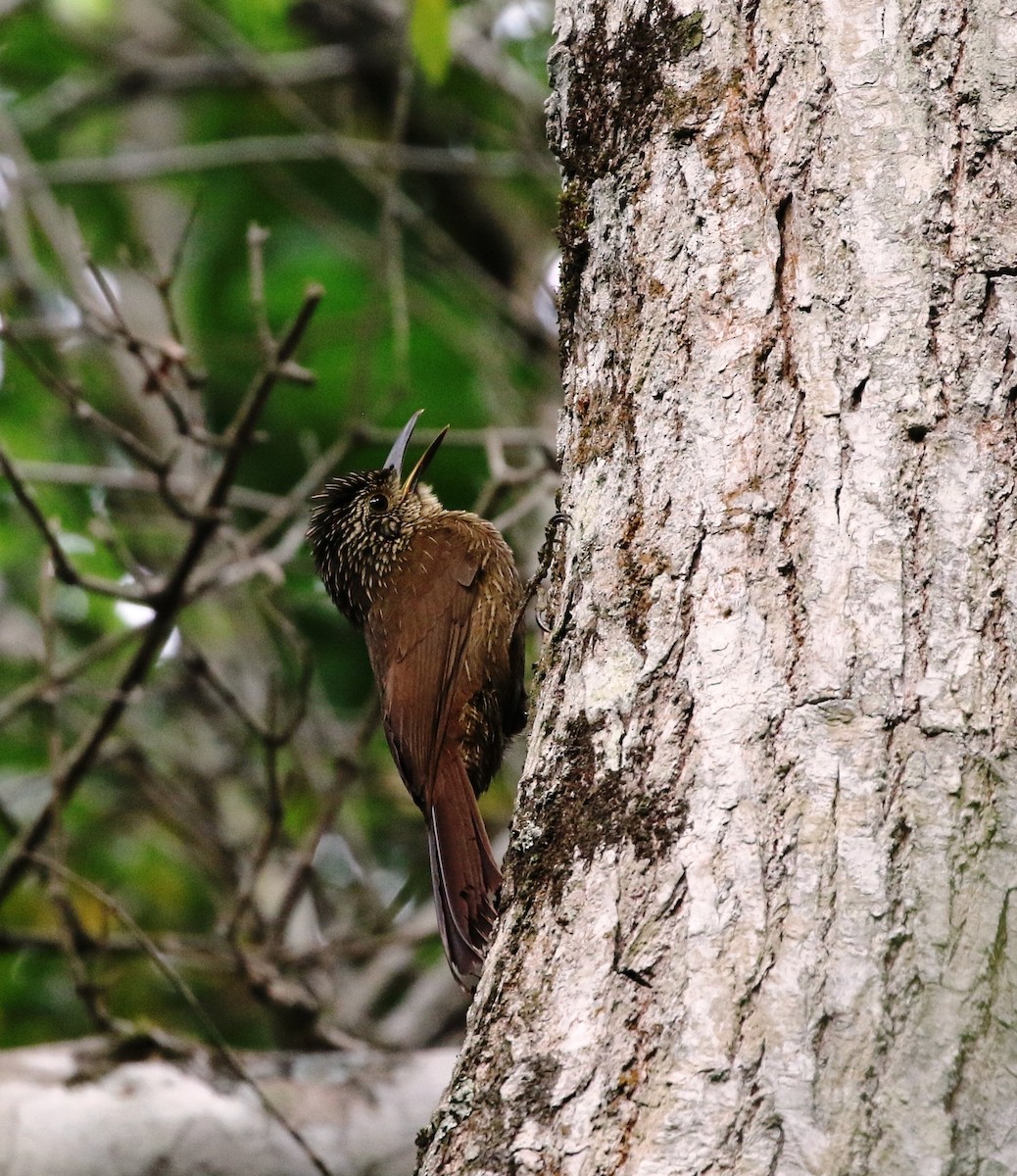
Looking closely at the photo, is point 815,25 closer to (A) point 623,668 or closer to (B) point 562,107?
(B) point 562,107

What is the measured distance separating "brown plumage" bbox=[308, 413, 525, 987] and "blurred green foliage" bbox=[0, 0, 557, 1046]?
402mm

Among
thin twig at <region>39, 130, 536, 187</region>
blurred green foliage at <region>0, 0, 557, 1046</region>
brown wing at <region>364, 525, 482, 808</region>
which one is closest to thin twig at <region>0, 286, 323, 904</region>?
blurred green foliage at <region>0, 0, 557, 1046</region>

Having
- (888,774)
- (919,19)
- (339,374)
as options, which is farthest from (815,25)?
(339,374)

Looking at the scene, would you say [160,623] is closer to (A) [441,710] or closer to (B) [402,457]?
(B) [402,457]

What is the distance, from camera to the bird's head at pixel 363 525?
412 cm

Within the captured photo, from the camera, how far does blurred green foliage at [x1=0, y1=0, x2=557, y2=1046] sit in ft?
17.2

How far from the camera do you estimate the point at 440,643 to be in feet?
12.0

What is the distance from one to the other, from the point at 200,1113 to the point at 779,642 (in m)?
2.55

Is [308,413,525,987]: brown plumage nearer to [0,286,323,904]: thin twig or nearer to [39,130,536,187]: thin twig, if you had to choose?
[0,286,323,904]: thin twig

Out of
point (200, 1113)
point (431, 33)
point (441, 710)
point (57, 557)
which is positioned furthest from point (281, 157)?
point (200, 1113)

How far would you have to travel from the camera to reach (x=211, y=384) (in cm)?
740

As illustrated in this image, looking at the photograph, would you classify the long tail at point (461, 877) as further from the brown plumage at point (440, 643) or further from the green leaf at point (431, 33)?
the green leaf at point (431, 33)

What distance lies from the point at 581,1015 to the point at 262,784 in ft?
14.7

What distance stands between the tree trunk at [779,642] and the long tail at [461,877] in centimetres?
89
